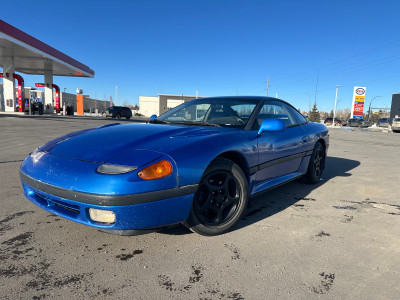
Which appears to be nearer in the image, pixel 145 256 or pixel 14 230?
pixel 145 256

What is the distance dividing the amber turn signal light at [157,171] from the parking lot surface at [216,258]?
652 mm

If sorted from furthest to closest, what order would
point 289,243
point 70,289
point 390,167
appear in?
point 390,167, point 289,243, point 70,289

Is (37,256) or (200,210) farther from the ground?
(200,210)

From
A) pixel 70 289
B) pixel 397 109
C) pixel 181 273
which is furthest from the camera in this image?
pixel 397 109

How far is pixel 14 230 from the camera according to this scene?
2.38 metres

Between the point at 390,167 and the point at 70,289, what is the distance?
6613mm

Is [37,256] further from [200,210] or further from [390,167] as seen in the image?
[390,167]

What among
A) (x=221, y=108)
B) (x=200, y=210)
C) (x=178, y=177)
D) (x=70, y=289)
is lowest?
(x=70, y=289)

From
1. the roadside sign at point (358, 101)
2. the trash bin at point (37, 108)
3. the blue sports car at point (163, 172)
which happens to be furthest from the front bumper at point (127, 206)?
the roadside sign at point (358, 101)

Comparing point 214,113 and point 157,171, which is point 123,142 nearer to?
point 157,171

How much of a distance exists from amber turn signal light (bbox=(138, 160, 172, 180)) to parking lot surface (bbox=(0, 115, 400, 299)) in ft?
2.14

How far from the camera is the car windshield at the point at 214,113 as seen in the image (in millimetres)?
3016

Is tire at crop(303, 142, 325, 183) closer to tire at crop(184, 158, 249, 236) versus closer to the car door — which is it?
the car door

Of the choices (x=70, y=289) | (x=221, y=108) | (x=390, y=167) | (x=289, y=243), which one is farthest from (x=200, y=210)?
(x=390, y=167)
